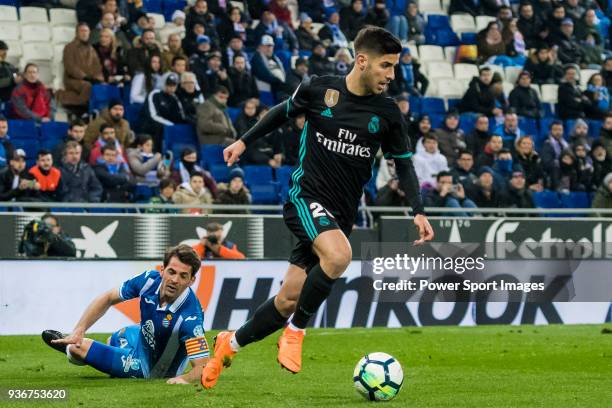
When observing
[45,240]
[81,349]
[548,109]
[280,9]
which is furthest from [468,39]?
[81,349]

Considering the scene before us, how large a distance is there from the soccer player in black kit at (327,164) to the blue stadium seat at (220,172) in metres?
9.83

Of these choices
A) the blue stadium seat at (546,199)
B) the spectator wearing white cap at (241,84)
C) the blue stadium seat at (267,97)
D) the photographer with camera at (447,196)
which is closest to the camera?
the photographer with camera at (447,196)

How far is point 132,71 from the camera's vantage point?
59.2 ft

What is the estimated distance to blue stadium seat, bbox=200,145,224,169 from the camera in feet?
59.3

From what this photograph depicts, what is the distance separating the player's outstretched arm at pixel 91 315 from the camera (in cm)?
848

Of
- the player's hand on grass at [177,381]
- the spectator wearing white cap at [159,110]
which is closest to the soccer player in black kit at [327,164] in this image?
the player's hand on grass at [177,381]

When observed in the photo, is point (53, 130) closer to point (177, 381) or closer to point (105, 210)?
point (105, 210)

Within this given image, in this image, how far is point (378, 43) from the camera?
25.8 feet

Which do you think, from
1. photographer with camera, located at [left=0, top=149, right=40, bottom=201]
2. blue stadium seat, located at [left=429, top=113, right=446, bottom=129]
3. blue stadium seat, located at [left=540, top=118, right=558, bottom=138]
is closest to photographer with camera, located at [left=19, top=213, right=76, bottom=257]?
photographer with camera, located at [left=0, top=149, right=40, bottom=201]

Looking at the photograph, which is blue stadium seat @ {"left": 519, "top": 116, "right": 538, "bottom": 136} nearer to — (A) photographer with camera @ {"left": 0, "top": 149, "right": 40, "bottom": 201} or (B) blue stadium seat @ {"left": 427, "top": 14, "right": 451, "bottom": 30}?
(B) blue stadium seat @ {"left": 427, "top": 14, "right": 451, "bottom": 30}

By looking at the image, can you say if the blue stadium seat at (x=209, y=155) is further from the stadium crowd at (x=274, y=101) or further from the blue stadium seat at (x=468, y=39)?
the blue stadium seat at (x=468, y=39)

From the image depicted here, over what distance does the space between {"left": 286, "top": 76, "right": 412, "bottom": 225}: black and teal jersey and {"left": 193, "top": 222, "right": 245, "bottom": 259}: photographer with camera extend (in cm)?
711

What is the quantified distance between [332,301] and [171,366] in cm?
675

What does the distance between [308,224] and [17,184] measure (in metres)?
8.05
